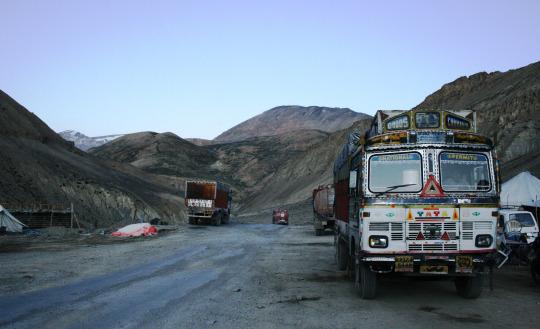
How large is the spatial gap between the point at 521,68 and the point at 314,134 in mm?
104551

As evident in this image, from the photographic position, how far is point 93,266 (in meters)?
16.7

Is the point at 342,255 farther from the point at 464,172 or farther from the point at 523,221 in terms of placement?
the point at 523,221

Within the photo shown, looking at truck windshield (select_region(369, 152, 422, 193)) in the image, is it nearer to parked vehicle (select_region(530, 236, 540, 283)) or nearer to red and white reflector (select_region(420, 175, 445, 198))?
red and white reflector (select_region(420, 175, 445, 198))

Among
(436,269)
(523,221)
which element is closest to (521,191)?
(523,221)

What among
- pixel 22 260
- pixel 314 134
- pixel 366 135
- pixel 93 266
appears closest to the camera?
pixel 366 135

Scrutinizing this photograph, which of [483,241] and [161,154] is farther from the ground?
[161,154]

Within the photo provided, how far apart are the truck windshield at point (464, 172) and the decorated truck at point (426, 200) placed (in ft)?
0.06

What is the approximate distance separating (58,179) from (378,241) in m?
49.8

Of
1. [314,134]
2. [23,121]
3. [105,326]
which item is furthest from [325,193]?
[314,134]

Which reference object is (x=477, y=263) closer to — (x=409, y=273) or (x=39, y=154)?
(x=409, y=273)

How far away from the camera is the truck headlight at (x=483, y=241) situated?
32.1ft

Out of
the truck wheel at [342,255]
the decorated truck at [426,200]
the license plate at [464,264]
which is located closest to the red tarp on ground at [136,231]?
the truck wheel at [342,255]

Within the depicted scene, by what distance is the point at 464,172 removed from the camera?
1013 cm

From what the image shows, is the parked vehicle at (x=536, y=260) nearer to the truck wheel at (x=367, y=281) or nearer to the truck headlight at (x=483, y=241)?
the truck headlight at (x=483, y=241)
